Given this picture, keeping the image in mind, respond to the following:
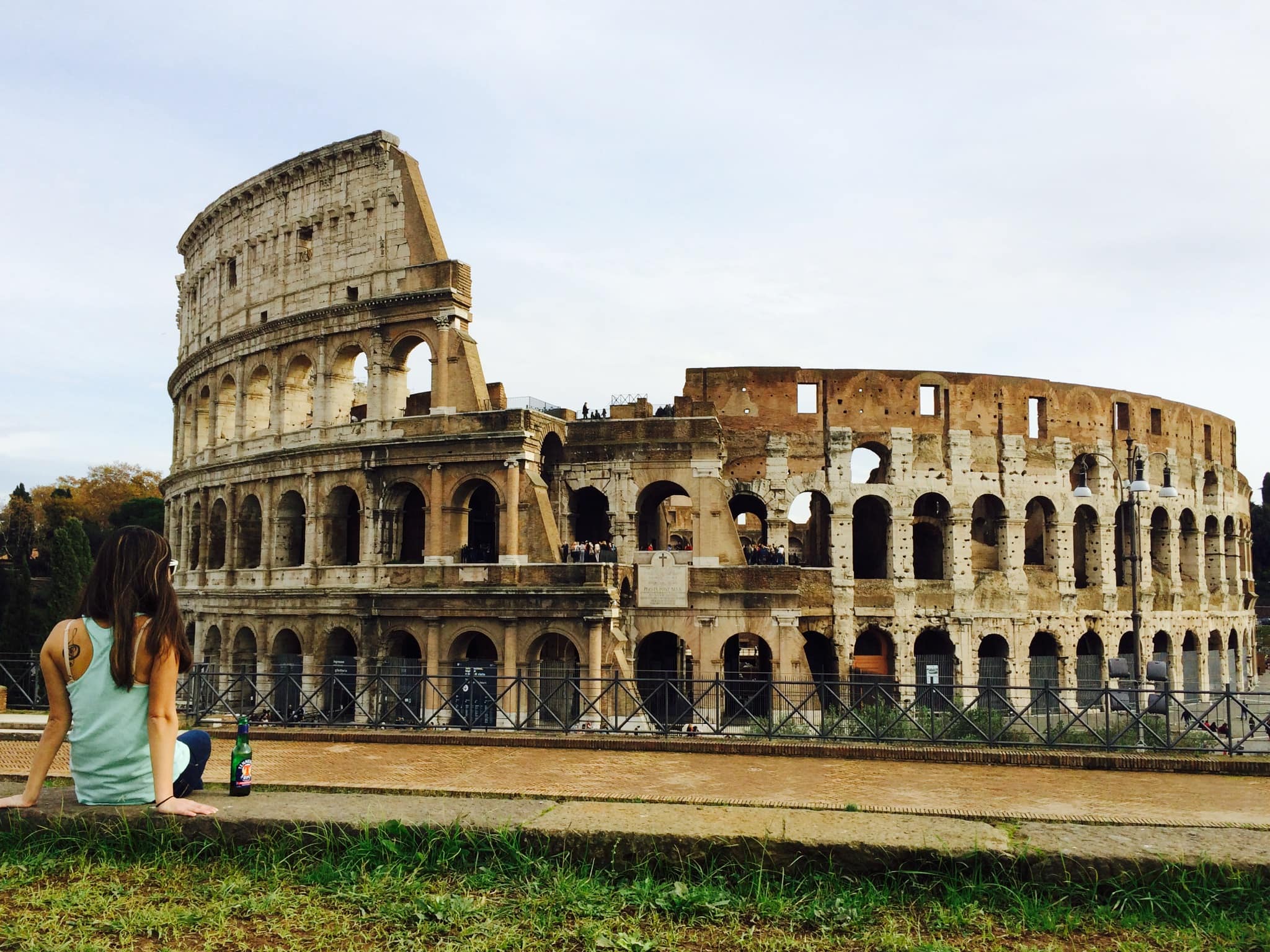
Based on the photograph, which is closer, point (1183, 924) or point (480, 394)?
point (1183, 924)

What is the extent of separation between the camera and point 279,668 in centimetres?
2842

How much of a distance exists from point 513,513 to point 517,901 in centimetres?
2147

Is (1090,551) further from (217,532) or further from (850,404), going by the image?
(217,532)

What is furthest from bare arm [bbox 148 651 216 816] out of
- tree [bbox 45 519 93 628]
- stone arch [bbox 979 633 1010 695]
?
tree [bbox 45 519 93 628]

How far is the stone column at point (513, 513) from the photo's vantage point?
25.7 m

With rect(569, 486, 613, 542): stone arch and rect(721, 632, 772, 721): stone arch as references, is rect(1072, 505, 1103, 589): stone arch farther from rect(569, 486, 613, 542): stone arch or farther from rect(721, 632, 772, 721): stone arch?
rect(569, 486, 613, 542): stone arch

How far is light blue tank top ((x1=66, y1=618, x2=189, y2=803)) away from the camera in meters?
5.18

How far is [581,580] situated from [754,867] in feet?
65.2

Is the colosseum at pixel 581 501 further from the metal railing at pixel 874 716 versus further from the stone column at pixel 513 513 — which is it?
the metal railing at pixel 874 716

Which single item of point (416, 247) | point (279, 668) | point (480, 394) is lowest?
point (279, 668)

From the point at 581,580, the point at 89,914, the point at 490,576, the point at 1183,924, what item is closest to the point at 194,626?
the point at 490,576

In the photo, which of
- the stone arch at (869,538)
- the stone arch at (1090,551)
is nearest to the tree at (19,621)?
the stone arch at (869,538)

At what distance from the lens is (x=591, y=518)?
3098 centimetres

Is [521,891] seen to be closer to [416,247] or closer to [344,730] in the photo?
[344,730]
